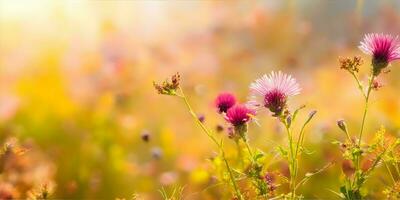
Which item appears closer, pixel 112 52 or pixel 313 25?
pixel 112 52

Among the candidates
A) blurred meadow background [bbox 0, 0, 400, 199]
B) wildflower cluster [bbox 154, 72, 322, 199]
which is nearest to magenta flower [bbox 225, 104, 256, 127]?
wildflower cluster [bbox 154, 72, 322, 199]

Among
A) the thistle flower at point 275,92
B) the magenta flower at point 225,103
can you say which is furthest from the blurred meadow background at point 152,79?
the thistle flower at point 275,92

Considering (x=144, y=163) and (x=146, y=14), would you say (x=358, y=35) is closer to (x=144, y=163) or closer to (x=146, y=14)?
A: (x=146, y=14)

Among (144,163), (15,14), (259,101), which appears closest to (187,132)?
(144,163)

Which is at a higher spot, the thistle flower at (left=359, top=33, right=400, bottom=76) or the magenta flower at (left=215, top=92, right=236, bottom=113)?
the magenta flower at (left=215, top=92, right=236, bottom=113)

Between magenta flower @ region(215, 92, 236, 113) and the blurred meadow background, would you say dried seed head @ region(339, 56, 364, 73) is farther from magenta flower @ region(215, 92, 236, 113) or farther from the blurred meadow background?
the blurred meadow background

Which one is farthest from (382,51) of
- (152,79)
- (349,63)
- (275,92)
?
(152,79)
